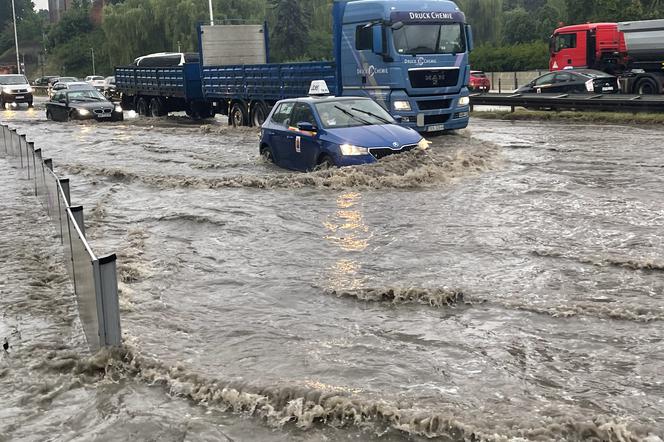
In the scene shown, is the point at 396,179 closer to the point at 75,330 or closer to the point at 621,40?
the point at 75,330

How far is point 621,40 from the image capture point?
28188 mm

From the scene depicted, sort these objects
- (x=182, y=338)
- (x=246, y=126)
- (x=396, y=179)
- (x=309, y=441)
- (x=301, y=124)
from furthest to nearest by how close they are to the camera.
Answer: (x=246, y=126)
(x=301, y=124)
(x=396, y=179)
(x=182, y=338)
(x=309, y=441)

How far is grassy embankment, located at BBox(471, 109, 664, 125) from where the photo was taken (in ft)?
69.9

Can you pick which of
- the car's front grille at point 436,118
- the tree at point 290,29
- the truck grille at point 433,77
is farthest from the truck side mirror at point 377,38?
the tree at point 290,29

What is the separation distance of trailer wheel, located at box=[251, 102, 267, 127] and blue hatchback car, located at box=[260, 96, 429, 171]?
820 cm

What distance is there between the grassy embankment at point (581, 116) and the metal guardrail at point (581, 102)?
0.20 m

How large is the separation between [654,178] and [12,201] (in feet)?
34.3

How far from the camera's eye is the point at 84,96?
3038 centimetres

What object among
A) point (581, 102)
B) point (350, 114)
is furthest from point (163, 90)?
point (350, 114)

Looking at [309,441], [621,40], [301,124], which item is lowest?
[309,441]

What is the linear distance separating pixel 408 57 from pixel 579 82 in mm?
11623

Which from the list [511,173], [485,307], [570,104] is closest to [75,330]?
[485,307]

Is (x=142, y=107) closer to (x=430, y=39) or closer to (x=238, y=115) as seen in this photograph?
(x=238, y=115)

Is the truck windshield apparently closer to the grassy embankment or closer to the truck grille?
the truck grille
